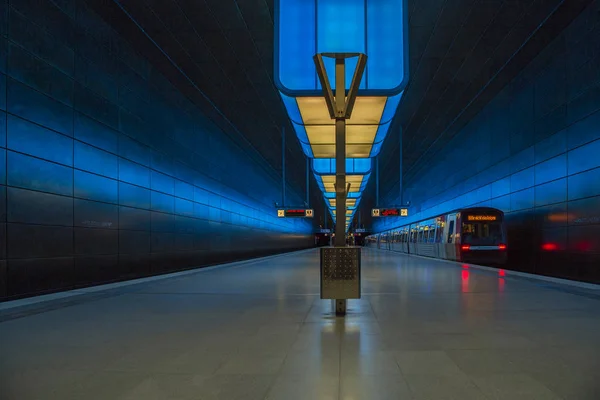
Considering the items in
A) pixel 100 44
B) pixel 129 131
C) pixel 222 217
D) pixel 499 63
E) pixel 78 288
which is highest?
pixel 499 63

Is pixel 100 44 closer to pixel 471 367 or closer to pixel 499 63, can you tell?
pixel 471 367

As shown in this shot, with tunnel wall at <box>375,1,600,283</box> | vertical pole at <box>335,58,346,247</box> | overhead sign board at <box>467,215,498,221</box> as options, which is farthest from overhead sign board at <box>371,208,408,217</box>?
vertical pole at <box>335,58,346,247</box>

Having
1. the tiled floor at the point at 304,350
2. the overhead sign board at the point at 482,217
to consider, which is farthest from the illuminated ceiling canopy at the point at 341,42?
the tiled floor at the point at 304,350

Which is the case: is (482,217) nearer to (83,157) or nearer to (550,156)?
(550,156)

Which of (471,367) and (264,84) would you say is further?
(264,84)

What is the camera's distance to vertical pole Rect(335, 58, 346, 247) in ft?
22.6

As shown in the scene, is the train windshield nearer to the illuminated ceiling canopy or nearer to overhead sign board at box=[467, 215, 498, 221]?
overhead sign board at box=[467, 215, 498, 221]

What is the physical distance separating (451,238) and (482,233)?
3.01 metres

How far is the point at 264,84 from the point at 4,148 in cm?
1065

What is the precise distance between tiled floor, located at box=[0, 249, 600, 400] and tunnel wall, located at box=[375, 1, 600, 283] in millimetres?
5784

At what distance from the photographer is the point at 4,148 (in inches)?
321

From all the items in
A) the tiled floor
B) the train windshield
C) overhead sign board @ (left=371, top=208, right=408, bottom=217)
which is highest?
overhead sign board @ (left=371, top=208, right=408, bottom=217)

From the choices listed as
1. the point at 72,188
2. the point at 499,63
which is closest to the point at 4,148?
the point at 72,188

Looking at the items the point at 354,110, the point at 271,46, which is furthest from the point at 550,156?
the point at 271,46
